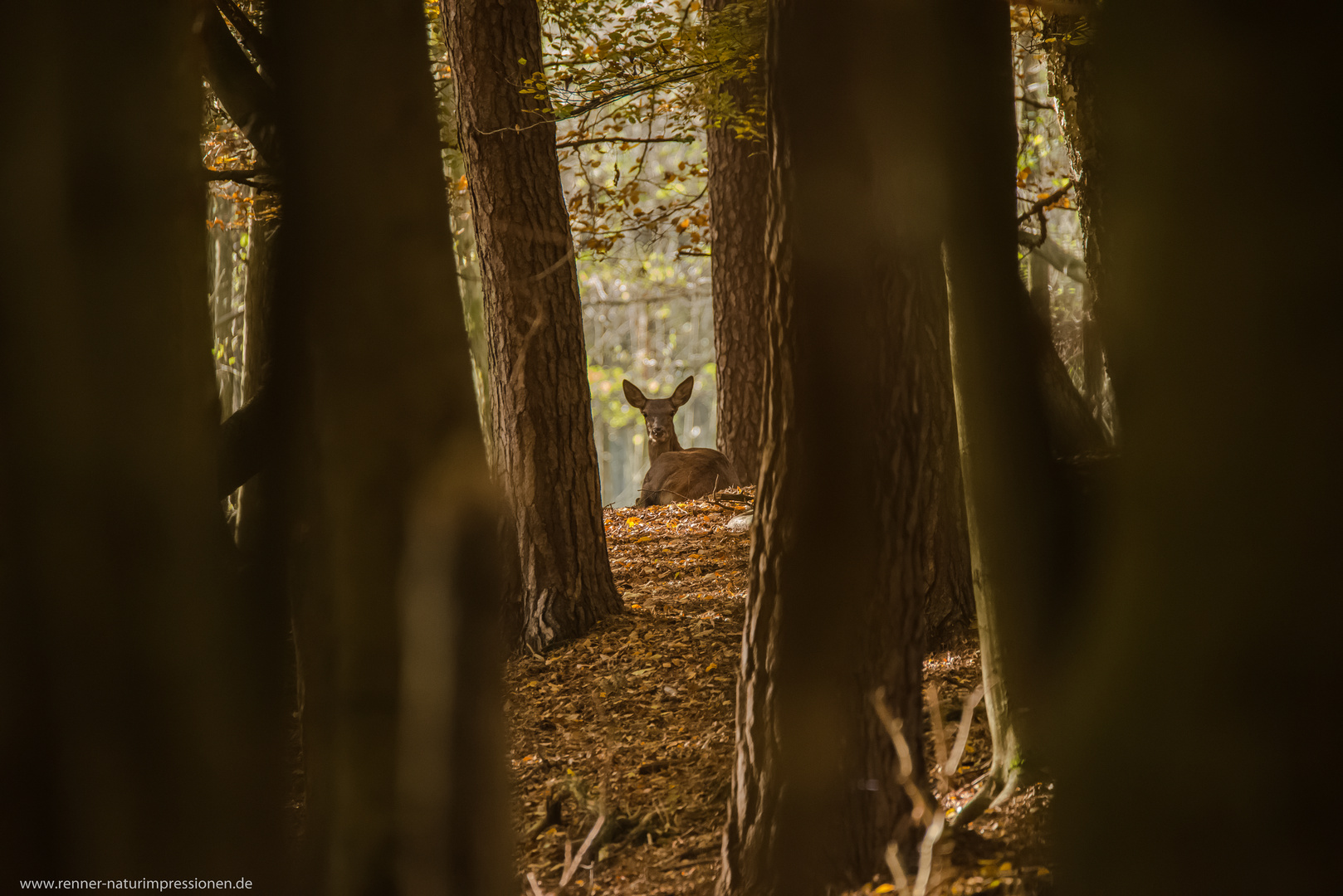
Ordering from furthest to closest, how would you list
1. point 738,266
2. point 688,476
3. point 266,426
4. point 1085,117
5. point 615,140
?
1. point 688,476
2. point 738,266
3. point 615,140
4. point 1085,117
5. point 266,426

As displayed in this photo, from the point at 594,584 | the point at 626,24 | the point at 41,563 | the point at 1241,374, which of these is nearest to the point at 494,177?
the point at 626,24

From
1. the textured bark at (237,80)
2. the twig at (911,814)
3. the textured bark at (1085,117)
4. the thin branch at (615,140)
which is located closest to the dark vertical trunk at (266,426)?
the textured bark at (237,80)

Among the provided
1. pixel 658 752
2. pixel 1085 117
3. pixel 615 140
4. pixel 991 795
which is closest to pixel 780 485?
pixel 991 795

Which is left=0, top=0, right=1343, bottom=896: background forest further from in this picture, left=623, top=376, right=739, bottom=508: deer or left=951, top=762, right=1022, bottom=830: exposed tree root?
left=623, top=376, right=739, bottom=508: deer

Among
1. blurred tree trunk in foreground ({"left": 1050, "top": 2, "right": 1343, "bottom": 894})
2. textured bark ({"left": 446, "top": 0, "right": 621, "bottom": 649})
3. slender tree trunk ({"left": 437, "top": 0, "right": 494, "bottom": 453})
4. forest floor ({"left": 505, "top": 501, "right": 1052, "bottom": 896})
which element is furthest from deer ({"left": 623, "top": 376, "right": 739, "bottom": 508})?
blurred tree trunk in foreground ({"left": 1050, "top": 2, "right": 1343, "bottom": 894})

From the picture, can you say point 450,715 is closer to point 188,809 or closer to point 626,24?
point 188,809

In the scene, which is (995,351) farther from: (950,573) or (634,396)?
(634,396)

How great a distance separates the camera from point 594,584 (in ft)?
23.9

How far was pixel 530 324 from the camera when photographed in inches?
277

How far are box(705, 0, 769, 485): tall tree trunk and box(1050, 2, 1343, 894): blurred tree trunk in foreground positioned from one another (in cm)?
834

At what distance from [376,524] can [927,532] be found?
6.28 ft

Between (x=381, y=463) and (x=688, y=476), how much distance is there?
8619 millimetres

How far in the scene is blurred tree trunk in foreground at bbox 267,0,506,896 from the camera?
2.84m

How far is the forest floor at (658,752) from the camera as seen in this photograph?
3.98 metres
